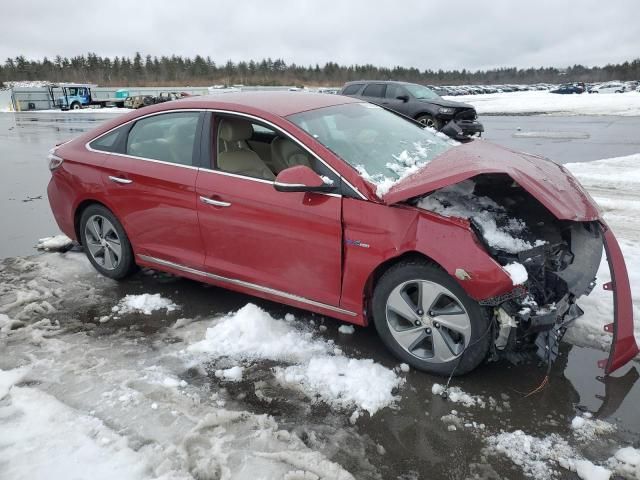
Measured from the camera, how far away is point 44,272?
480 centimetres

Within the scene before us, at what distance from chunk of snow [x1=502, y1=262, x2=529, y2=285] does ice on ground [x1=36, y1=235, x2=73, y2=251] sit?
4738mm

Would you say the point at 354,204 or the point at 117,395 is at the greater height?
the point at 354,204

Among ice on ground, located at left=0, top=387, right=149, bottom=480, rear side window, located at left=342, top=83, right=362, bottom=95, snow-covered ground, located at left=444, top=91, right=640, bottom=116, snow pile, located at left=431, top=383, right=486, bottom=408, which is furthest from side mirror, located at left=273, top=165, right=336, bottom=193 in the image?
snow-covered ground, located at left=444, top=91, right=640, bottom=116

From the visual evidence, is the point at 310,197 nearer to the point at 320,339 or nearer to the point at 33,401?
the point at 320,339

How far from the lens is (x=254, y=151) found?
4.14 m

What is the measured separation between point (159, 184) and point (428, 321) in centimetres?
233

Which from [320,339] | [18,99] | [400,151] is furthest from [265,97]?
[18,99]

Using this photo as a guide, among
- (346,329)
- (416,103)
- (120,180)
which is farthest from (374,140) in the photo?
(416,103)

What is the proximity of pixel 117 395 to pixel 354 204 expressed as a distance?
5.96 feet

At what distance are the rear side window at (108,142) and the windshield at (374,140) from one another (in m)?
1.79

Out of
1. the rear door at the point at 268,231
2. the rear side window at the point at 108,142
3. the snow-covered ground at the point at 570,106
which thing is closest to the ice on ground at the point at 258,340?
the rear door at the point at 268,231

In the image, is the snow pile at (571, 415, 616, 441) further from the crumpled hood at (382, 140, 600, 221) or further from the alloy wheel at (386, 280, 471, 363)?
the crumpled hood at (382, 140, 600, 221)

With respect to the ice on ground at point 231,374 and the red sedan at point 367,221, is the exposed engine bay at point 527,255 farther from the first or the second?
the ice on ground at point 231,374

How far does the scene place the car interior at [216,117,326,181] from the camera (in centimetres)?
362
